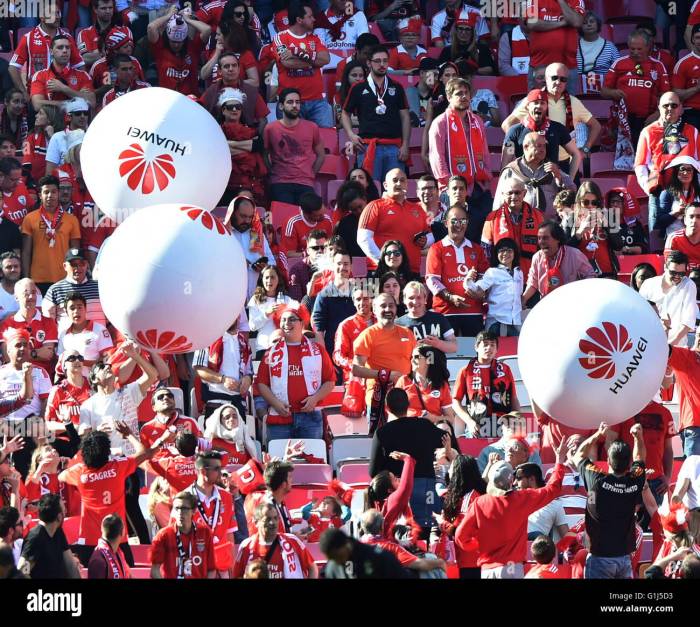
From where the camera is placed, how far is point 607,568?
1062 cm

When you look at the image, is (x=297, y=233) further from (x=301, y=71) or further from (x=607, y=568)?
(x=607, y=568)

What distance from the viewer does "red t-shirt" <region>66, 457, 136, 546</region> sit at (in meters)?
10.8

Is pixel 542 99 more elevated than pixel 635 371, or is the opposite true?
pixel 542 99

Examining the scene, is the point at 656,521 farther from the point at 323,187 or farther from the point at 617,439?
the point at 323,187

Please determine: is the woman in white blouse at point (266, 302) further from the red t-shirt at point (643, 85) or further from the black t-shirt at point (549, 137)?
the red t-shirt at point (643, 85)

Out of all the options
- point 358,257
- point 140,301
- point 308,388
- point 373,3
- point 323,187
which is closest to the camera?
point 140,301

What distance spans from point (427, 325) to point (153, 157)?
235 cm

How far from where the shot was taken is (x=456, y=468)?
10.8m

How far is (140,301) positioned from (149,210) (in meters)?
0.57

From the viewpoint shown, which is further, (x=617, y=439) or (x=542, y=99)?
(x=542, y=99)

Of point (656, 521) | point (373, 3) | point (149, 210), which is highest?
point (373, 3)

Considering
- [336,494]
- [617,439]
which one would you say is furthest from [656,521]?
[336,494]

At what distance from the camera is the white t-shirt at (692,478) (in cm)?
1153

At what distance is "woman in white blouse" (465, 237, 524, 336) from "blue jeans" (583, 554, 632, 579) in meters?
3.00
